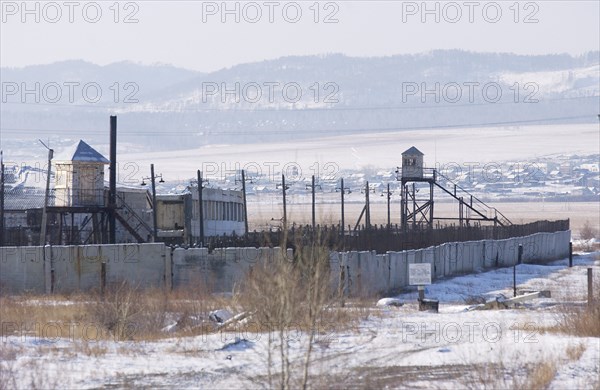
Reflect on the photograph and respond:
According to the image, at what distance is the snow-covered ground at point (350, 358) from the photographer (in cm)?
1952

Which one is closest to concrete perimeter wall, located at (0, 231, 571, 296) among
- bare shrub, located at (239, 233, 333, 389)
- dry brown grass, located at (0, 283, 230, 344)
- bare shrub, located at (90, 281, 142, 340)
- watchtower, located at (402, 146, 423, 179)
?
dry brown grass, located at (0, 283, 230, 344)

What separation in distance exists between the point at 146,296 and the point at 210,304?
5.77 ft

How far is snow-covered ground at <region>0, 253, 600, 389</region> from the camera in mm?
19516

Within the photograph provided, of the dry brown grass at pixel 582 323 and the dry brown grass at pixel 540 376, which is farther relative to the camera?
the dry brown grass at pixel 582 323

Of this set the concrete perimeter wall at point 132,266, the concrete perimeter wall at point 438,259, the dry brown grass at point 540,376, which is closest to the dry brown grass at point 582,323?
the dry brown grass at point 540,376

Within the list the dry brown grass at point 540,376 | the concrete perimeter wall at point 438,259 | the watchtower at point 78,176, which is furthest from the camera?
the watchtower at point 78,176

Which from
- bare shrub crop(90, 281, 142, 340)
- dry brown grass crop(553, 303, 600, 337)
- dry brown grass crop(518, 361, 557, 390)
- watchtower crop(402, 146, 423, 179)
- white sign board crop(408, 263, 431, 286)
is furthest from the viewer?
watchtower crop(402, 146, 423, 179)

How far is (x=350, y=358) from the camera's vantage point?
69.3 feet

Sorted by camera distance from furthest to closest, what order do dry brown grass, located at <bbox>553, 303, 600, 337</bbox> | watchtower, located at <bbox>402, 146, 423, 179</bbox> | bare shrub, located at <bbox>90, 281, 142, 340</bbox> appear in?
watchtower, located at <bbox>402, 146, 423, 179</bbox>
bare shrub, located at <bbox>90, 281, 142, 340</bbox>
dry brown grass, located at <bbox>553, 303, 600, 337</bbox>

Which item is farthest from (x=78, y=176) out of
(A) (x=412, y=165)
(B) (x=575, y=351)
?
(A) (x=412, y=165)

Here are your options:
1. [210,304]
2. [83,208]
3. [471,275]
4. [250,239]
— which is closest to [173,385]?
[210,304]

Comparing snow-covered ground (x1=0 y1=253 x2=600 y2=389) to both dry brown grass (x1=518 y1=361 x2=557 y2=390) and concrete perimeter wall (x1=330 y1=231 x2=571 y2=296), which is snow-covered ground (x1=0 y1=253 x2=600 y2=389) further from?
concrete perimeter wall (x1=330 y1=231 x2=571 y2=296)

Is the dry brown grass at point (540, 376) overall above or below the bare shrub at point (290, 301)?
below

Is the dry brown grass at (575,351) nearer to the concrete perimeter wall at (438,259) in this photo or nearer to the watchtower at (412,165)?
the concrete perimeter wall at (438,259)
